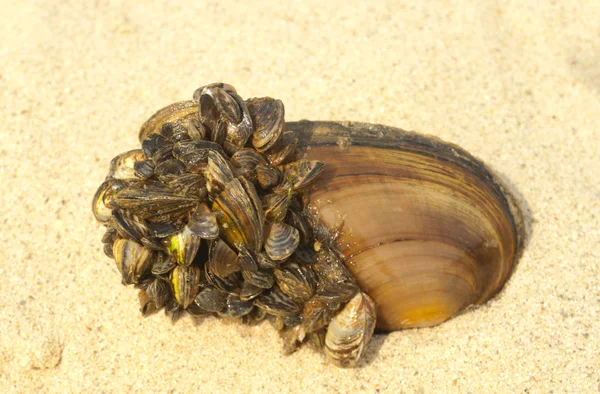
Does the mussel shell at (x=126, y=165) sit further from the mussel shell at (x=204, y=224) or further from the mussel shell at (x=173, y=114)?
the mussel shell at (x=204, y=224)

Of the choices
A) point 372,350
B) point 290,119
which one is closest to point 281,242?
point 372,350

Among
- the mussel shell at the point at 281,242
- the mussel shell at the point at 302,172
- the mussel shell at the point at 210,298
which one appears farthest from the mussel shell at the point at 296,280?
the mussel shell at the point at 302,172

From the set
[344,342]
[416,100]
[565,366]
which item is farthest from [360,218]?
[416,100]

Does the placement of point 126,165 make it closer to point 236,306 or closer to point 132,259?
point 132,259

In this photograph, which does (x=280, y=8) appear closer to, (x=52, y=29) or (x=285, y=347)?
(x=52, y=29)

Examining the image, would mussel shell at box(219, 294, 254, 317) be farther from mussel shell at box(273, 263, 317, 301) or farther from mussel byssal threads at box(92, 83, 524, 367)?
mussel shell at box(273, 263, 317, 301)
